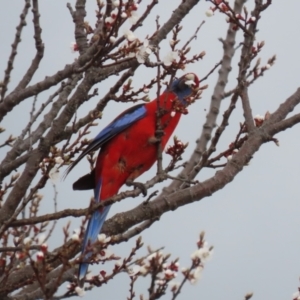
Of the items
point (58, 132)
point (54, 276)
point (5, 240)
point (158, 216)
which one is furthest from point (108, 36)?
point (5, 240)

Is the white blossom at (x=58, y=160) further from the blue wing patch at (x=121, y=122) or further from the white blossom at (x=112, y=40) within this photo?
the blue wing patch at (x=121, y=122)

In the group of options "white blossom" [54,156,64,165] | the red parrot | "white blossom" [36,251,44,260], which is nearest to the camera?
"white blossom" [36,251,44,260]

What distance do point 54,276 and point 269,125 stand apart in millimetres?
1162

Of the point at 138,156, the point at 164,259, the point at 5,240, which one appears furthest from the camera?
the point at 5,240

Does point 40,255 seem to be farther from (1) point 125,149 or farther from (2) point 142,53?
(1) point 125,149

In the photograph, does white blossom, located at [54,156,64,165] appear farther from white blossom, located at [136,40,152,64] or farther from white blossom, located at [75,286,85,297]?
white blossom, located at [75,286,85,297]

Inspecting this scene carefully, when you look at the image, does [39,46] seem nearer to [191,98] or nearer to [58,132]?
[58,132]

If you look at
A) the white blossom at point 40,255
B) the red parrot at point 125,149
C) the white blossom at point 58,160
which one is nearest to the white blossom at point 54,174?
the white blossom at point 58,160

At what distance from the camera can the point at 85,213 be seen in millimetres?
2412

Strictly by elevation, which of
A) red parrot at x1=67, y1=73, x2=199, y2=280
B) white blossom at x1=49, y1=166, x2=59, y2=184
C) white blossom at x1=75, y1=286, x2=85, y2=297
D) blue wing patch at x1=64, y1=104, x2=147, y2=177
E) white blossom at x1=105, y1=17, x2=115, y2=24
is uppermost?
blue wing patch at x1=64, y1=104, x2=147, y2=177

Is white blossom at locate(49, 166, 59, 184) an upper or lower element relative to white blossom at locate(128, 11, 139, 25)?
lower

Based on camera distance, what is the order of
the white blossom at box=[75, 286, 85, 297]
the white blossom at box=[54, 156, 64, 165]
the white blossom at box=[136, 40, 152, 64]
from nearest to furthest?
the white blossom at box=[54, 156, 64, 165] → the white blossom at box=[136, 40, 152, 64] → the white blossom at box=[75, 286, 85, 297]

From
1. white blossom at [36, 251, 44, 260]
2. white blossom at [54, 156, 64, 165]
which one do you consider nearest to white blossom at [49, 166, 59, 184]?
white blossom at [54, 156, 64, 165]

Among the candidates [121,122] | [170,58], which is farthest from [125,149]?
[170,58]
